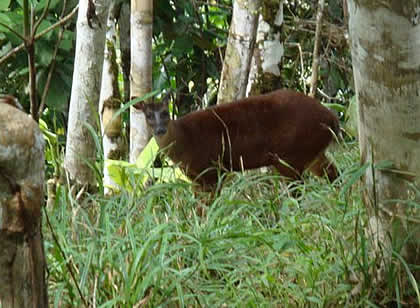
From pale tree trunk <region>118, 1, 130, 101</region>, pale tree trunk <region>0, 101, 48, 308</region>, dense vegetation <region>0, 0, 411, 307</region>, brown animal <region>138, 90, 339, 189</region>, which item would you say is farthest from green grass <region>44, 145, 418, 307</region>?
pale tree trunk <region>118, 1, 130, 101</region>

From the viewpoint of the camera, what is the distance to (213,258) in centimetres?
340

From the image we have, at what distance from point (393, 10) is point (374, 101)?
1.18ft

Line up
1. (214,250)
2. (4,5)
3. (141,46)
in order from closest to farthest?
(214,250) < (141,46) < (4,5)

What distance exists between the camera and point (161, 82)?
10461 millimetres

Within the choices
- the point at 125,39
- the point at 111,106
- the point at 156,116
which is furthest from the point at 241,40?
the point at 125,39

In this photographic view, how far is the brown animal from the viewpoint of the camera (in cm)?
657

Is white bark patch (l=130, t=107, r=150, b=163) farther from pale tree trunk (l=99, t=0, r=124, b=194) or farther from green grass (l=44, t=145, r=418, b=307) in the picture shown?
green grass (l=44, t=145, r=418, b=307)

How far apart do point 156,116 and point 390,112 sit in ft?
11.2

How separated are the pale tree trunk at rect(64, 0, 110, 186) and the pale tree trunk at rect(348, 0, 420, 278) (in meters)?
2.09

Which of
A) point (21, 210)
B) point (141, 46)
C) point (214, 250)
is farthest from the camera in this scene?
point (141, 46)

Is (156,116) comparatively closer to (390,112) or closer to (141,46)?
(141,46)

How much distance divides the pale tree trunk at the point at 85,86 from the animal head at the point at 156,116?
4.45 ft

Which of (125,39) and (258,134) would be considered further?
(125,39)

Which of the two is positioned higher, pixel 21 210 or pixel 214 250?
pixel 21 210
